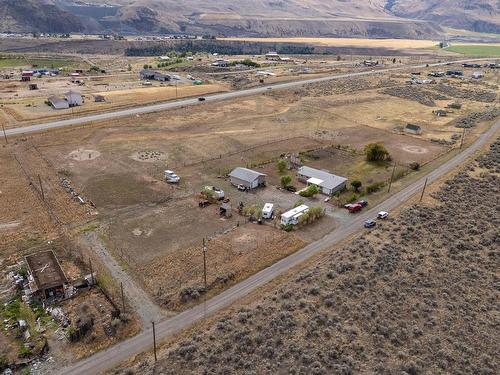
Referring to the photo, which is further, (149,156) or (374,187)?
(149,156)

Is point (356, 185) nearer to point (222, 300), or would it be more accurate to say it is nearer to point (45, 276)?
point (222, 300)

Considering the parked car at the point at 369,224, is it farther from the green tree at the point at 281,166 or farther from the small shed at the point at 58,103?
the small shed at the point at 58,103

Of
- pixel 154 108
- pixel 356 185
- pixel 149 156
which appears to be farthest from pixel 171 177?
pixel 154 108

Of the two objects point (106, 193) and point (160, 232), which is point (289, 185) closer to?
point (160, 232)

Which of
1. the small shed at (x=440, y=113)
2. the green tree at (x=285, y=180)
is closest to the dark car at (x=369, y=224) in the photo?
the green tree at (x=285, y=180)

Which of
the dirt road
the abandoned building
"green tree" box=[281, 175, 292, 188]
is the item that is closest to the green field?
the abandoned building

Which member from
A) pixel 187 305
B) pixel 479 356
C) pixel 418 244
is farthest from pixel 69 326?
pixel 418 244

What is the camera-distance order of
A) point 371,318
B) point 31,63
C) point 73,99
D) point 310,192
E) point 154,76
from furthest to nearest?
Answer: point 31,63, point 154,76, point 73,99, point 310,192, point 371,318
